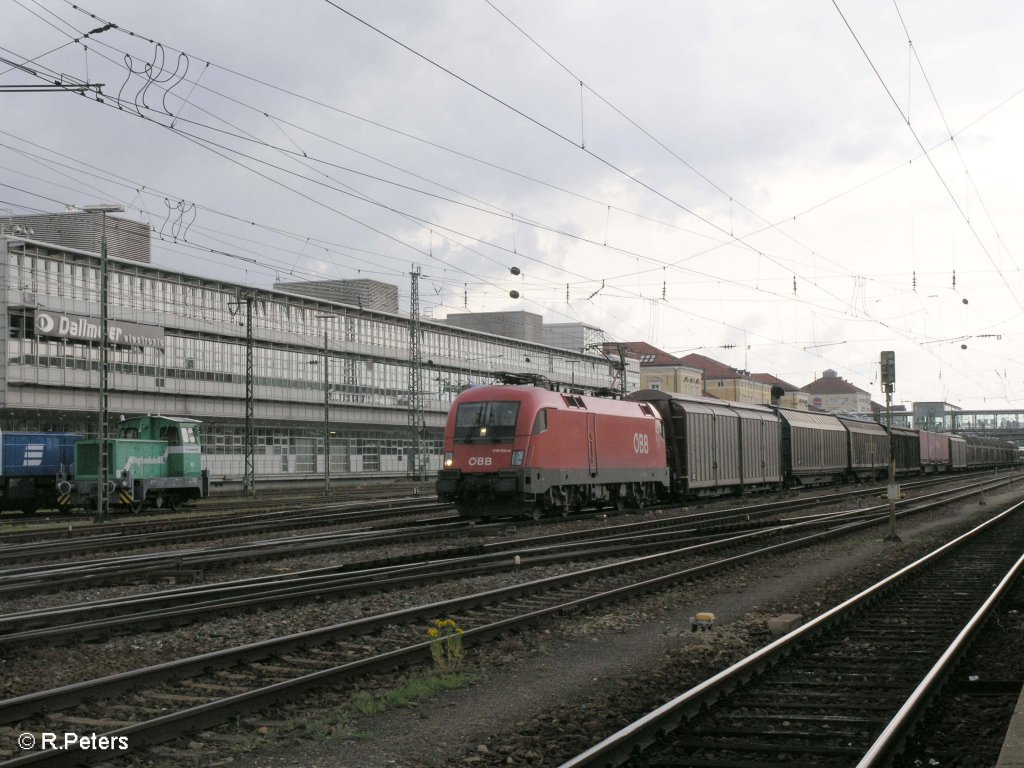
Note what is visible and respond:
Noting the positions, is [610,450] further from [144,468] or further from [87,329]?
[87,329]

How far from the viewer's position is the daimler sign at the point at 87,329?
180ft

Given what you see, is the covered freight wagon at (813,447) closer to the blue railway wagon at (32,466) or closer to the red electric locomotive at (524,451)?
the red electric locomotive at (524,451)

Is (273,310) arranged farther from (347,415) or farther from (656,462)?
(656,462)

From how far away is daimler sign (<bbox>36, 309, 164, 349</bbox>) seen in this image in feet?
180

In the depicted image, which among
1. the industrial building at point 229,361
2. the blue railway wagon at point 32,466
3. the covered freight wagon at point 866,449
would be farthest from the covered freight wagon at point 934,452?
the blue railway wagon at point 32,466

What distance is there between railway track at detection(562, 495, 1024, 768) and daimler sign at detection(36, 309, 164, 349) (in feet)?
166

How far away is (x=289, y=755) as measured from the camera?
22.3 ft

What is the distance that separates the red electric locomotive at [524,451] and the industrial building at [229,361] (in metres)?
15.7

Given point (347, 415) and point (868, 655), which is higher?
point (347, 415)

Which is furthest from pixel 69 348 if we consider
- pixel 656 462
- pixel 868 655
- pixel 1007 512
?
pixel 868 655

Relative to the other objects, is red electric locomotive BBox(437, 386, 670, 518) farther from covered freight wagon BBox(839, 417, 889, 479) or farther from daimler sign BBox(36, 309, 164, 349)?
daimler sign BBox(36, 309, 164, 349)

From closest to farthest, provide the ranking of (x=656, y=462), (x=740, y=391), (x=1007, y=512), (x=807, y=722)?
(x=807, y=722), (x=1007, y=512), (x=656, y=462), (x=740, y=391)

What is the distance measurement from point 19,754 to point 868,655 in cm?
716

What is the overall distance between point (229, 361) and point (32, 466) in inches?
1254
